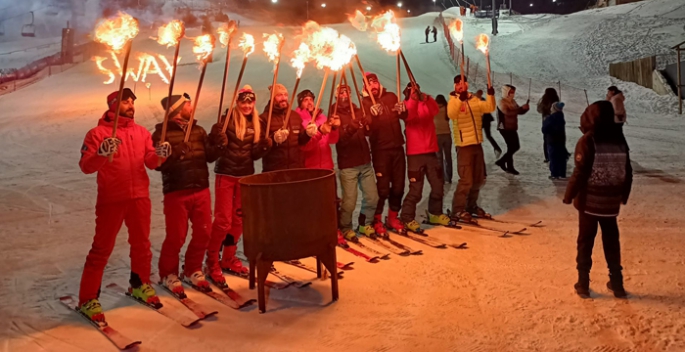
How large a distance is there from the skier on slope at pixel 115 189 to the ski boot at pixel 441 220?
4302 mm

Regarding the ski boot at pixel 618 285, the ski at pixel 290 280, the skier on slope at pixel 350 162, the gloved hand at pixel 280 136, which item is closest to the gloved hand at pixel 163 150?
the gloved hand at pixel 280 136

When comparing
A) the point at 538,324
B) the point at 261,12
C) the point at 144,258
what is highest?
the point at 261,12

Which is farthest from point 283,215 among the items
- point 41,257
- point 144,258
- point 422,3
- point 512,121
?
point 422,3

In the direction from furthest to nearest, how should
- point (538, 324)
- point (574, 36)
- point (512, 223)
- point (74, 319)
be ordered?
point (574, 36) < point (512, 223) < point (74, 319) < point (538, 324)

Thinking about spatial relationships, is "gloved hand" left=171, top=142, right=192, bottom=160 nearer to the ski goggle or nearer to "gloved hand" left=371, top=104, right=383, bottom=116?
the ski goggle

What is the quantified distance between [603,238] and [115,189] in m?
4.53

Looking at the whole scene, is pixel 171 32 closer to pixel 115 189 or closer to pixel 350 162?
pixel 115 189

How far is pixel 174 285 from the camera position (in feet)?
18.4

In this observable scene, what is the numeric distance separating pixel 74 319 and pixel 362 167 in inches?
151

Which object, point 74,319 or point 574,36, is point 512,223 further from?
point 574,36

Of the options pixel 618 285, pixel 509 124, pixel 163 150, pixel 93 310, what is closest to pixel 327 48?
pixel 163 150

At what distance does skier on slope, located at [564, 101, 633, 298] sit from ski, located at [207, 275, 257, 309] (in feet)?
10.6

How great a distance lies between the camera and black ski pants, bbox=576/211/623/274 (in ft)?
16.7

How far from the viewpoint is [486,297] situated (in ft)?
17.1
